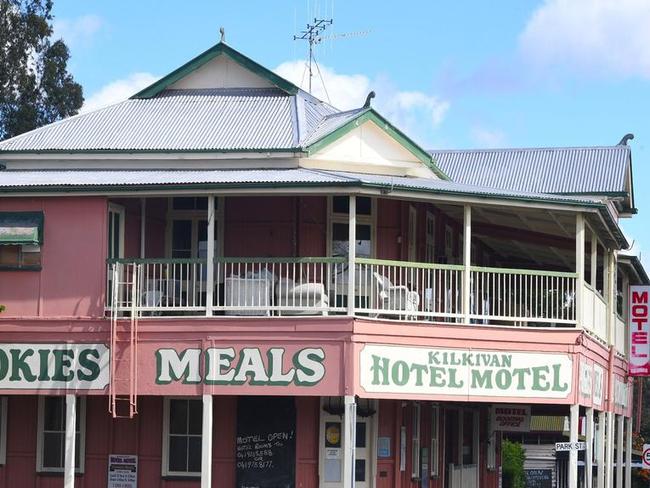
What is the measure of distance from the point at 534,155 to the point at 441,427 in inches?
397

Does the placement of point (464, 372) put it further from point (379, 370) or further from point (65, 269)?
point (65, 269)

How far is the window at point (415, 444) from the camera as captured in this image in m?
28.5

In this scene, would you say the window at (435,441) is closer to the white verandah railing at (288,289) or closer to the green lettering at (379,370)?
the white verandah railing at (288,289)

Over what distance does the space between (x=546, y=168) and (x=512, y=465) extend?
1703cm

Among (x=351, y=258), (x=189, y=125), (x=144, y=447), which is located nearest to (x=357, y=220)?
(x=351, y=258)

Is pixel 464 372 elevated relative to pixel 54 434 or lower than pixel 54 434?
elevated

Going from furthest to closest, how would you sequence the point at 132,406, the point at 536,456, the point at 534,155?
1. the point at 536,456
2. the point at 534,155
3. the point at 132,406

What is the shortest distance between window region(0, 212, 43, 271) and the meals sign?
6096mm

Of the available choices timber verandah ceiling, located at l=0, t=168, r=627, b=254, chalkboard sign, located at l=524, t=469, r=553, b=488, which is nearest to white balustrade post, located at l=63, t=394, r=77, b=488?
timber verandah ceiling, located at l=0, t=168, r=627, b=254

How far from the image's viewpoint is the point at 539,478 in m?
60.8

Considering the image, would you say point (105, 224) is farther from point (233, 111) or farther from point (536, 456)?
point (536, 456)

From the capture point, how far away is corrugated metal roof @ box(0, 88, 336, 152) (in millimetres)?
27359

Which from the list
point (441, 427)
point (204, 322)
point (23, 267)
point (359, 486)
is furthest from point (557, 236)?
point (23, 267)

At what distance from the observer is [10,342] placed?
25000 millimetres
